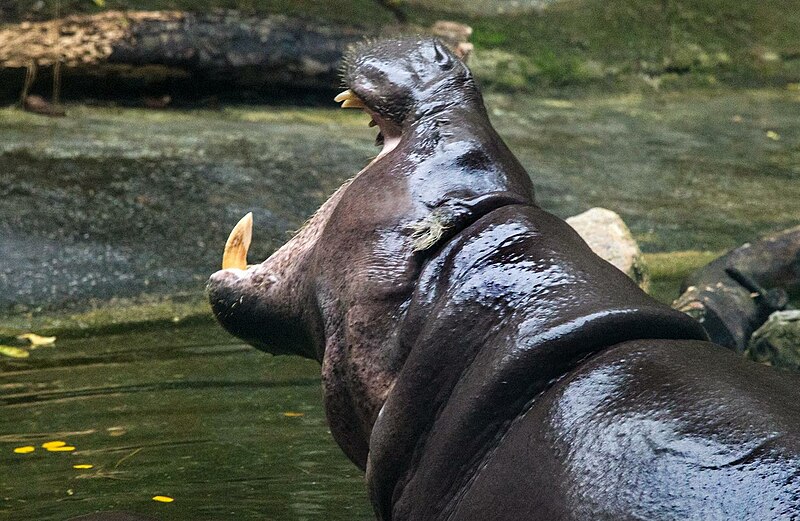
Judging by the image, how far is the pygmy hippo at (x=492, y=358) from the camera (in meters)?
1.73

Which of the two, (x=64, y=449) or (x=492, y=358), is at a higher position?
(x=492, y=358)

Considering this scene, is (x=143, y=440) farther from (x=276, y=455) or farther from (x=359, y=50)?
(x=359, y=50)

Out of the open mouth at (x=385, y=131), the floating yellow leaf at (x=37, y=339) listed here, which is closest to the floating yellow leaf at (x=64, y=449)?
the floating yellow leaf at (x=37, y=339)

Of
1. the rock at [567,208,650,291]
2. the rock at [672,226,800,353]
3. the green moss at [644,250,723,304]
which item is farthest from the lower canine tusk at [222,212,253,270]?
the green moss at [644,250,723,304]

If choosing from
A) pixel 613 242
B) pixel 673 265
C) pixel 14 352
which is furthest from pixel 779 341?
pixel 14 352

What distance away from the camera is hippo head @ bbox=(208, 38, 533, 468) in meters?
2.23

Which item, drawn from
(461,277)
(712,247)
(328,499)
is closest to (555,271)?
(461,277)

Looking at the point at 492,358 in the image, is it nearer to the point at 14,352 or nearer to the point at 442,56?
the point at 442,56

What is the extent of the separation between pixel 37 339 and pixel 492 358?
387 cm

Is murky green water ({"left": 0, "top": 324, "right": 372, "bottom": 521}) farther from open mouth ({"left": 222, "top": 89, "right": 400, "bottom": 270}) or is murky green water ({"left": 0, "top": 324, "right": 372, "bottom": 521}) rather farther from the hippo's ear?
the hippo's ear

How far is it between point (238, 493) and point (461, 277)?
1750 mm

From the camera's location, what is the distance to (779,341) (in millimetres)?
4844

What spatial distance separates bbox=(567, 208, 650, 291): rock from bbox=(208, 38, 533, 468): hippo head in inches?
121

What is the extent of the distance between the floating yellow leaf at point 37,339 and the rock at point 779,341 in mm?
2971
